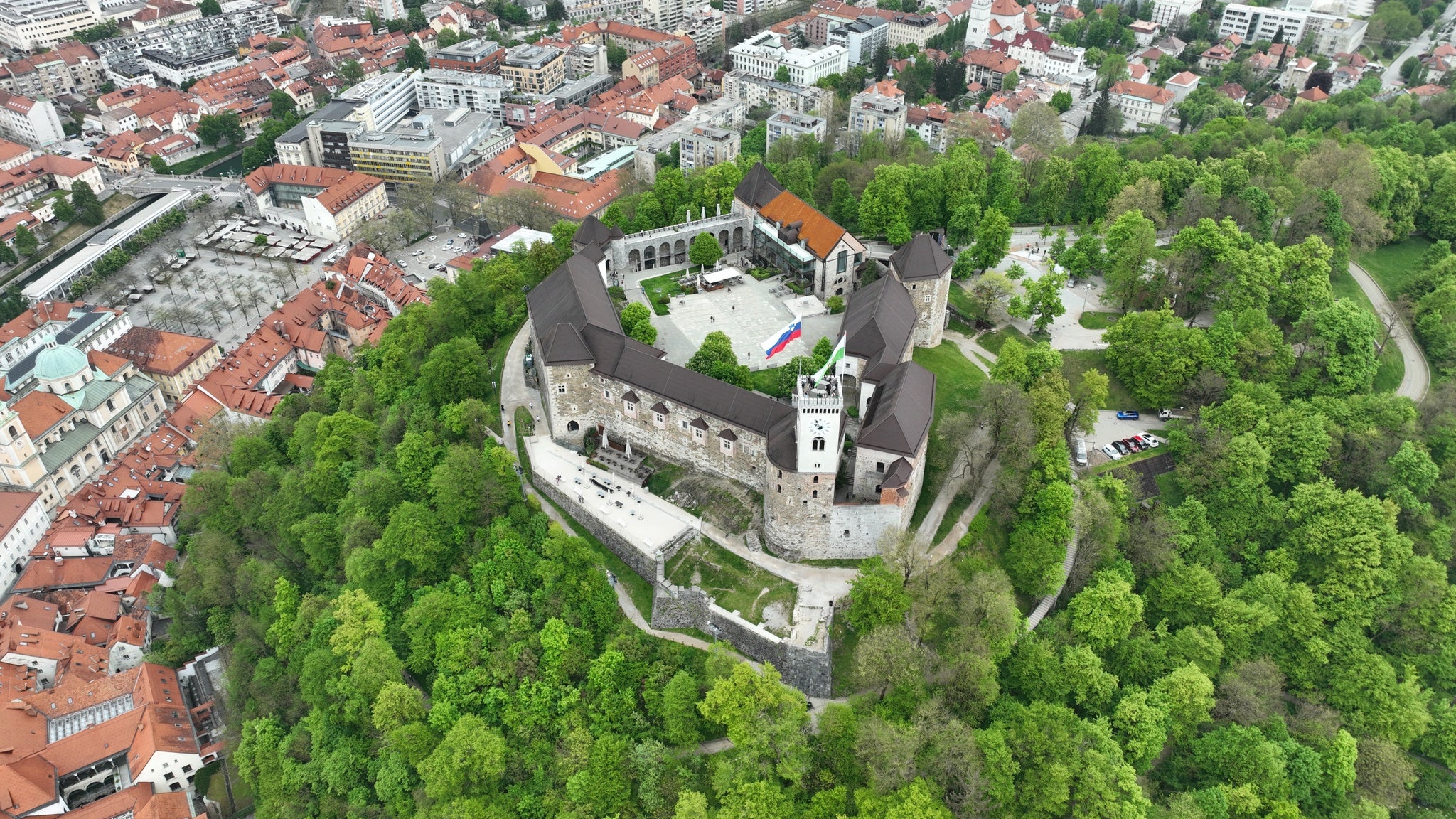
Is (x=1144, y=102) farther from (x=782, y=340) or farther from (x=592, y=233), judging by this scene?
(x=782, y=340)

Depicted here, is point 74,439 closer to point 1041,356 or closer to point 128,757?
point 128,757

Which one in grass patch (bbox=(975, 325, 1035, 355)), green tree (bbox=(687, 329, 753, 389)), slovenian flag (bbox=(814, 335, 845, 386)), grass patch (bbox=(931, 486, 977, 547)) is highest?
slovenian flag (bbox=(814, 335, 845, 386))

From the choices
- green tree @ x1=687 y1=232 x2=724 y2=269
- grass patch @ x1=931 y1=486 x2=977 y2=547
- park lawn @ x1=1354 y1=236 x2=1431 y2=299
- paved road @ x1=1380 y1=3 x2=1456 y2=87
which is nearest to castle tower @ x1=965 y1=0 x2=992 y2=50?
paved road @ x1=1380 y1=3 x2=1456 y2=87

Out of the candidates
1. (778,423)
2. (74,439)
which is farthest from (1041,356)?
(74,439)

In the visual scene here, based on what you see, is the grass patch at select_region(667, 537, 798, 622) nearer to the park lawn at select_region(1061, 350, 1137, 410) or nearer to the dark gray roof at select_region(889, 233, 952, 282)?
the dark gray roof at select_region(889, 233, 952, 282)

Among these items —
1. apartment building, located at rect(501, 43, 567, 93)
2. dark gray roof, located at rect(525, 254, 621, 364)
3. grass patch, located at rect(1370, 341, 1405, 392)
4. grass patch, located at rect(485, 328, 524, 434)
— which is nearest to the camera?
dark gray roof, located at rect(525, 254, 621, 364)

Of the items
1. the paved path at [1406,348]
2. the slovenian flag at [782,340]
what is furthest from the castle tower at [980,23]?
the slovenian flag at [782,340]
